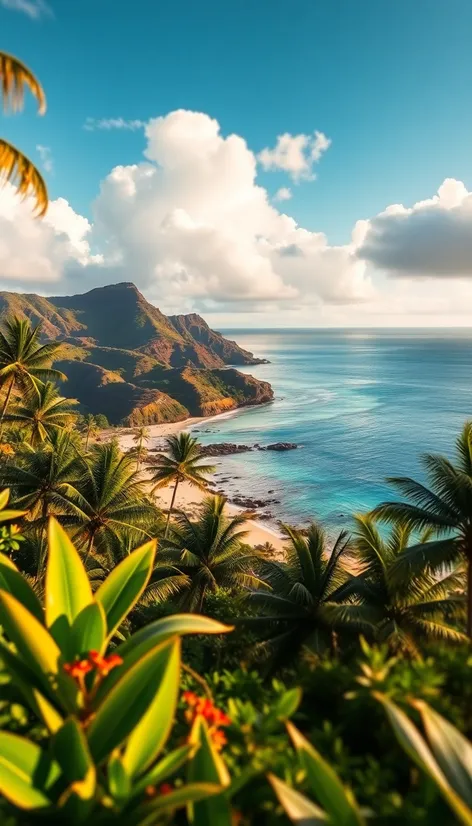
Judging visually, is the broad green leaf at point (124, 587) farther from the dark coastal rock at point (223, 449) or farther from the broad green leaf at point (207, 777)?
the dark coastal rock at point (223, 449)

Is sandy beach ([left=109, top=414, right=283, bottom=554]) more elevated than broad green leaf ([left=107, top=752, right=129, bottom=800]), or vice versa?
broad green leaf ([left=107, top=752, right=129, bottom=800])

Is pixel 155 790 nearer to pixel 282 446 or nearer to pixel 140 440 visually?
pixel 282 446

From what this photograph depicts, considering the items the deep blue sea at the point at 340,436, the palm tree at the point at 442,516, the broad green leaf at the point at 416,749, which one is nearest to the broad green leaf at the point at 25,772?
the broad green leaf at the point at 416,749

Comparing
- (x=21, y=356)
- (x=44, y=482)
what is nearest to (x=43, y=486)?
(x=44, y=482)

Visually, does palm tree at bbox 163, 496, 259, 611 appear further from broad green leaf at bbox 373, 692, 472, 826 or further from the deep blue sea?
the deep blue sea

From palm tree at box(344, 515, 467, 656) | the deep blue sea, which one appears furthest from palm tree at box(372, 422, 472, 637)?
the deep blue sea

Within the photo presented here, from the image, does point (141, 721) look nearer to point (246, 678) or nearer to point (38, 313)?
point (246, 678)
